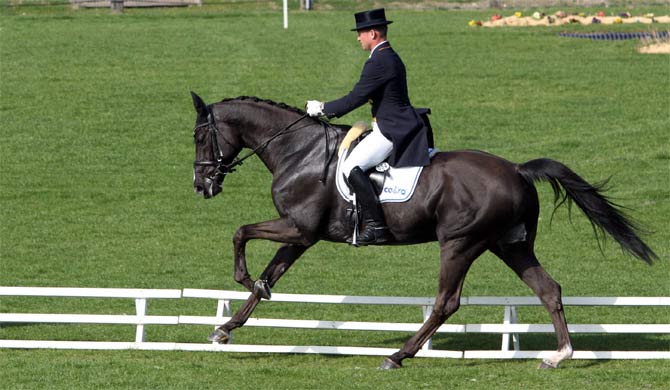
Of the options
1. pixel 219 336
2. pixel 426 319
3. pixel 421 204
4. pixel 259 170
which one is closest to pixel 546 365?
pixel 426 319

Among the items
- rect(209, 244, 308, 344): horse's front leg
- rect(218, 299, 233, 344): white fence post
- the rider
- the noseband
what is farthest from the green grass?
the noseband

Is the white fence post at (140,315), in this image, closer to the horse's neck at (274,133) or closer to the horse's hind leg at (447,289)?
the horse's neck at (274,133)

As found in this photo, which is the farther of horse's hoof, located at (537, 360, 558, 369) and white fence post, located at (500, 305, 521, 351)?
white fence post, located at (500, 305, 521, 351)

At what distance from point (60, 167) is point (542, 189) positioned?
915 cm

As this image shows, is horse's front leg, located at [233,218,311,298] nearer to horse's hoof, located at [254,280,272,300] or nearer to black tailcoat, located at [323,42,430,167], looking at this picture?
horse's hoof, located at [254,280,272,300]

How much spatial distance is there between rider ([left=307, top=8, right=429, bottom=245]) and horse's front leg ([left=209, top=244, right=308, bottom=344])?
87 cm

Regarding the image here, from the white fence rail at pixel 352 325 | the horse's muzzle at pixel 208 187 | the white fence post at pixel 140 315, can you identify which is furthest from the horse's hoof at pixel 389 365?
the white fence post at pixel 140 315

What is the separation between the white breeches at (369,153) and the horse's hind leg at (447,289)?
95 cm

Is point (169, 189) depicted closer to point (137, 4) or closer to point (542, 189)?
point (542, 189)

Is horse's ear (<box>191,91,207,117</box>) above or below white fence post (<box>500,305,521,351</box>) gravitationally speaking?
above

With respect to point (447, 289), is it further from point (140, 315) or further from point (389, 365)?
point (140, 315)

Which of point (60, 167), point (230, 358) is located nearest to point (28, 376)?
point (230, 358)

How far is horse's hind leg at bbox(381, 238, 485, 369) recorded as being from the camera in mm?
11055

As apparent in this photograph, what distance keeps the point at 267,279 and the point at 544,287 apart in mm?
2532
